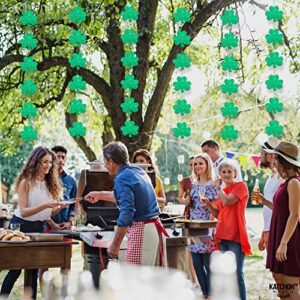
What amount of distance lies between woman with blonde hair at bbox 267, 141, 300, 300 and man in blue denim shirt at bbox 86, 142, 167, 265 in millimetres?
796

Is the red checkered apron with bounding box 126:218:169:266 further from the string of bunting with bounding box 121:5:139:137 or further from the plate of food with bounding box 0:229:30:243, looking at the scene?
the string of bunting with bounding box 121:5:139:137

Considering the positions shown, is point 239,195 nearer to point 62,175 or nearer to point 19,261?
point 62,175

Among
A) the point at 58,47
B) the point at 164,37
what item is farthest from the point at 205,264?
the point at 164,37

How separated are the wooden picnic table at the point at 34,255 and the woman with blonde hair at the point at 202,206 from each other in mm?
2094

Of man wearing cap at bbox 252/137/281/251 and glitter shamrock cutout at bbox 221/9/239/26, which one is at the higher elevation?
glitter shamrock cutout at bbox 221/9/239/26

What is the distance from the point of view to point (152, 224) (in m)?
4.48

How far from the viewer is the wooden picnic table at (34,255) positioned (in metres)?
4.20

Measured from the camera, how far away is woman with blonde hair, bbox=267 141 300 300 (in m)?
4.19

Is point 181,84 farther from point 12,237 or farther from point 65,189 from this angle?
point 12,237

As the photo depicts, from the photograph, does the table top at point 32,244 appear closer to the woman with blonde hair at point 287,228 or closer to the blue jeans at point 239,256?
the woman with blonde hair at point 287,228

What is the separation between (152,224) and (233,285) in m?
3.89

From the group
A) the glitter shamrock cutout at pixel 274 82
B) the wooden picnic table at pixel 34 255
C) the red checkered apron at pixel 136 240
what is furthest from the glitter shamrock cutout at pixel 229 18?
the wooden picnic table at pixel 34 255

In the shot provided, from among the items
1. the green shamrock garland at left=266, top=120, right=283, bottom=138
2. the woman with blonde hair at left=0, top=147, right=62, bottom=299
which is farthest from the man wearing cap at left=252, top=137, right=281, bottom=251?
the green shamrock garland at left=266, top=120, right=283, bottom=138

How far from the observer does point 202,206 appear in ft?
20.7
